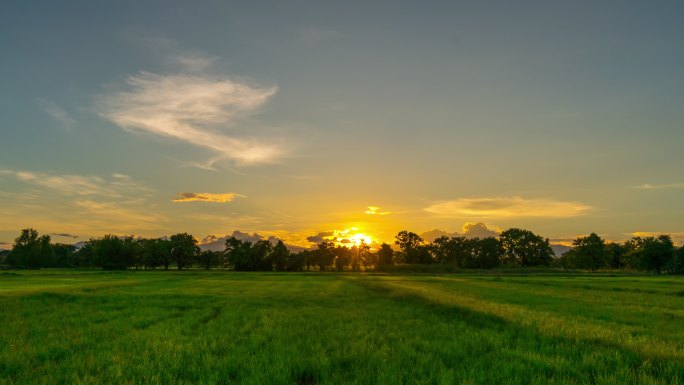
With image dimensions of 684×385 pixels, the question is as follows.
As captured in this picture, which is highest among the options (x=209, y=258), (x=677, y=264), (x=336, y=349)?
(x=336, y=349)

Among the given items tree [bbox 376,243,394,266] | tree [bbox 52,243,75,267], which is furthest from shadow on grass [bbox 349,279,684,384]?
tree [bbox 52,243,75,267]

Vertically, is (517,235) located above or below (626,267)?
above

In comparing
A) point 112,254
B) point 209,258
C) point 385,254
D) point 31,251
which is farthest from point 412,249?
point 31,251

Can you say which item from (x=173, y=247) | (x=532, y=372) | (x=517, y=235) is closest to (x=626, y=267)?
(x=517, y=235)

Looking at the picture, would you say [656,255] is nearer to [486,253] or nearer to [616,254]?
[616,254]

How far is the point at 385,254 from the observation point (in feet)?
617

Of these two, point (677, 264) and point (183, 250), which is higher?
point (183, 250)

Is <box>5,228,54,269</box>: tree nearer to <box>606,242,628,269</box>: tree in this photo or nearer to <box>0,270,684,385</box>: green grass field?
<box>0,270,684,385</box>: green grass field

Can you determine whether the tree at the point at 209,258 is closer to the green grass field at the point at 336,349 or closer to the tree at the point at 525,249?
the tree at the point at 525,249

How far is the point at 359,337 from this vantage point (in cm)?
1234

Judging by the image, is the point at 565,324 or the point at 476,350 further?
the point at 565,324

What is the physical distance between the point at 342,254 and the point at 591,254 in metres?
108

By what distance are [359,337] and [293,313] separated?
7.10 m

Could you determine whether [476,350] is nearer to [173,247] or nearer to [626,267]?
[173,247]
